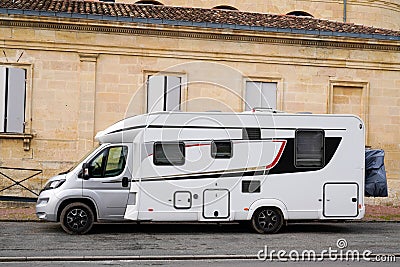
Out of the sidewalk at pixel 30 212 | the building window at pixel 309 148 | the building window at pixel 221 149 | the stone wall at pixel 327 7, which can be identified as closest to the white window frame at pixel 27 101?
the sidewalk at pixel 30 212

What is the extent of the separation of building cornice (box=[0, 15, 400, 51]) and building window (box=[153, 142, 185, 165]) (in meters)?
7.99

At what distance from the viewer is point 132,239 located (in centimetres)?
1516

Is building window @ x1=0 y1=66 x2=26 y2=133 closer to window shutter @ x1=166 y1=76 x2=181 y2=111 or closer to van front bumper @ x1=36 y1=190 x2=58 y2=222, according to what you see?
window shutter @ x1=166 y1=76 x2=181 y2=111

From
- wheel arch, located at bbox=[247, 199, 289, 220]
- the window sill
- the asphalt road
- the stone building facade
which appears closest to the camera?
the asphalt road

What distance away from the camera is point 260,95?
78.6 feet

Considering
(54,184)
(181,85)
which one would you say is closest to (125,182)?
(54,184)

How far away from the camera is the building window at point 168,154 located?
15.9 meters

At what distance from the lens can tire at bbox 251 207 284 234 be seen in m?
16.3

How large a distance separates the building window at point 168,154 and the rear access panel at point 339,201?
3322mm

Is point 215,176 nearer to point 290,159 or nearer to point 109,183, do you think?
point 290,159

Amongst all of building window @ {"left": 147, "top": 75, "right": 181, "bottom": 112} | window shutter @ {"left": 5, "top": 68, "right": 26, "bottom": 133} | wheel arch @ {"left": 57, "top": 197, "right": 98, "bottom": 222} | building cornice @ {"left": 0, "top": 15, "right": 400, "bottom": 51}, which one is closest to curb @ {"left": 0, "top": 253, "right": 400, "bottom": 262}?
wheel arch @ {"left": 57, "top": 197, "right": 98, "bottom": 222}

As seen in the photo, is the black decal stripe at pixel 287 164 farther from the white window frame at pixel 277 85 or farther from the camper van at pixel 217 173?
the white window frame at pixel 277 85

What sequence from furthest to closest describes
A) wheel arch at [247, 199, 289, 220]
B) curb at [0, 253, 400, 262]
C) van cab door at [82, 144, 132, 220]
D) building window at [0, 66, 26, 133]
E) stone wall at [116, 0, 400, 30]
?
stone wall at [116, 0, 400, 30], building window at [0, 66, 26, 133], wheel arch at [247, 199, 289, 220], van cab door at [82, 144, 132, 220], curb at [0, 253, 400, 262]

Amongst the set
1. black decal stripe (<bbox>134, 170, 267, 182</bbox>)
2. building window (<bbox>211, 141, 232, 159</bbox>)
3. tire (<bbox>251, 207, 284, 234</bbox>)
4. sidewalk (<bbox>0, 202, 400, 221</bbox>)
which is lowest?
sidewalk (<bbox>0, 202, 400, 221</bbox>)
